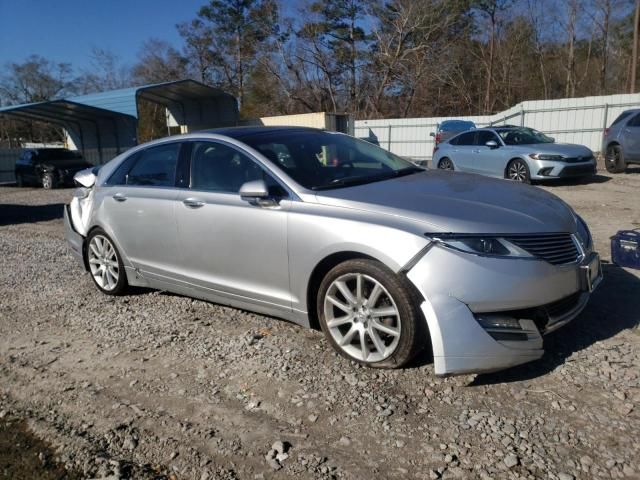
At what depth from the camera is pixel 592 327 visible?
378cm

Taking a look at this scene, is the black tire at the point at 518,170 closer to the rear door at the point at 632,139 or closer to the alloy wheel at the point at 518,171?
the alloy wheel at the point at 518,171

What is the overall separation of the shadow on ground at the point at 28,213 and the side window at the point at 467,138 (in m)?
9.71

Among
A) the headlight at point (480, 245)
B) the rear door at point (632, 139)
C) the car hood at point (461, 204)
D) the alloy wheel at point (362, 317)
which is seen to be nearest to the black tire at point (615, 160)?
the rear door at point (632, 139)

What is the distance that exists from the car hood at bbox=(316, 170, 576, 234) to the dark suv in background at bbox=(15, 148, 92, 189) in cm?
1799

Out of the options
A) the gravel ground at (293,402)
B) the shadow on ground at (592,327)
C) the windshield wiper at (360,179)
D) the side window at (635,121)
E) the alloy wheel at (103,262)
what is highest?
the side window at (635,121)

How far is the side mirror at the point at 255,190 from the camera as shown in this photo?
358 cm

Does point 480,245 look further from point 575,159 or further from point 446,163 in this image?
point 446,163

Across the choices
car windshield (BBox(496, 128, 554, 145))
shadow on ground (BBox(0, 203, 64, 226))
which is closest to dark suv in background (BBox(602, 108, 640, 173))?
car windshield (BBox(496, 128, 554, 145))

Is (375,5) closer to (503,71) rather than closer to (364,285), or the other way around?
(503,71)

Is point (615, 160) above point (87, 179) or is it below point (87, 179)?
below

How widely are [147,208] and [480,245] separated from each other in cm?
289

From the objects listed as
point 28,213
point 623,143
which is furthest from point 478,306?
point 623,143

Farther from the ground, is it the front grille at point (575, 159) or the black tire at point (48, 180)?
the front grille at point (575, 159)

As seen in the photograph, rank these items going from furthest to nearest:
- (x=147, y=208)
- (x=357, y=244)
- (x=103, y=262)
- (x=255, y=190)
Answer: (x=103, y=262) < (x=147, y=208) < (x=255, y=190) < (x=357, y=244)
